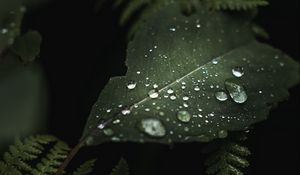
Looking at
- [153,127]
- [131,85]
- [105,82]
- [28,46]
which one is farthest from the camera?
[105,82]

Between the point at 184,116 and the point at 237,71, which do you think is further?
the point at 237,71

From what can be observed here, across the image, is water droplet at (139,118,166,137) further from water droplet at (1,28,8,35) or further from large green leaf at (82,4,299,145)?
water droplet at (1,28,8,35)

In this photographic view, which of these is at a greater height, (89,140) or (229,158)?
(89,140)

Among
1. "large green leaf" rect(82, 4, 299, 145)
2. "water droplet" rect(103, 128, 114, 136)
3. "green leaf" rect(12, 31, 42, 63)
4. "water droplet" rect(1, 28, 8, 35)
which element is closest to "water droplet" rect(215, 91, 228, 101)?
"large green leaf" rect(82, 4, 299, 145)

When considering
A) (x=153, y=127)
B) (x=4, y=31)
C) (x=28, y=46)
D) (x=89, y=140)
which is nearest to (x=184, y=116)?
(x=153, y=127)

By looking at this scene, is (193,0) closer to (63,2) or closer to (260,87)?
(260,87)

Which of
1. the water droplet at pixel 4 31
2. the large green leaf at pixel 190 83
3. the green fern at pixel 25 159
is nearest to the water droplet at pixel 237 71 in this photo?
the large green leaf at pixel 190 83

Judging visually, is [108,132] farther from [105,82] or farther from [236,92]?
[105,82]

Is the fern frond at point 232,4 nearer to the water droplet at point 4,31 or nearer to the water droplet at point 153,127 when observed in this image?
the water droplet at point 153,127
